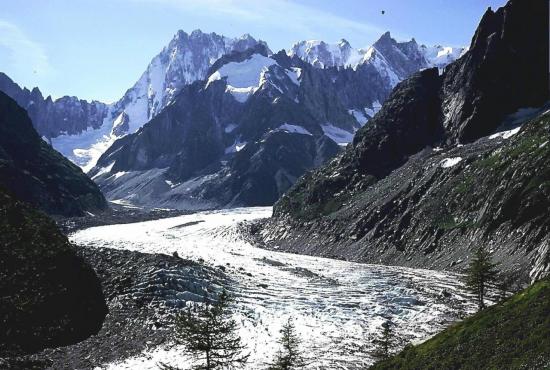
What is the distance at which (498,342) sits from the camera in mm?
43156

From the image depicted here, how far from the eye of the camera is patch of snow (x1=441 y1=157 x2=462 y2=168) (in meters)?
167

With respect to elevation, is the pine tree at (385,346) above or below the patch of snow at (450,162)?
below

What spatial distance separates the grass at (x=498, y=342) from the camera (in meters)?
39.0

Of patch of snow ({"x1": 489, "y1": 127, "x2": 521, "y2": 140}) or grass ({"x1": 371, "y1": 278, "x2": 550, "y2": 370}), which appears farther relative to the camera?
patch of snow ({"x1": 489, "y1": 127, "x2": 521, "y2": 140})

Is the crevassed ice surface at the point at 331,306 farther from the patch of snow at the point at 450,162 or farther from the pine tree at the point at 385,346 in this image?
the patch of snow at the point at 450,162

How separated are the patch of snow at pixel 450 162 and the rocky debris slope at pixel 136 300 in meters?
79.6

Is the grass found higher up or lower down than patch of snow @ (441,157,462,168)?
lower down

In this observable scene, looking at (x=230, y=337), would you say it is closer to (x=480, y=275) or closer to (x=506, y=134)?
(x=480, y=275)

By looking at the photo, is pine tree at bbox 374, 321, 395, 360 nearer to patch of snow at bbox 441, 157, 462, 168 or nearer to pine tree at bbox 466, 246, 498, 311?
pine tree at bbox 466, 246, 498, 311

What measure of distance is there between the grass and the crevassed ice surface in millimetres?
18858

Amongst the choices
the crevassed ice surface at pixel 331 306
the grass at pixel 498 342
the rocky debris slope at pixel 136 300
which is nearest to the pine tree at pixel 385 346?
the crevassed ice surface at pixel 331 306

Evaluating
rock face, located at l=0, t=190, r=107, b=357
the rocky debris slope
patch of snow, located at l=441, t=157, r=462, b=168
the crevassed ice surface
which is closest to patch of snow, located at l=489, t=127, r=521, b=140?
patch of snow, located at l=441, t=157, r=462, b=168

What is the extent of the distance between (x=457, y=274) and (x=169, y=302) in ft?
198

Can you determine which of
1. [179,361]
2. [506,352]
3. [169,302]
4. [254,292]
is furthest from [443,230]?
[506,352]
